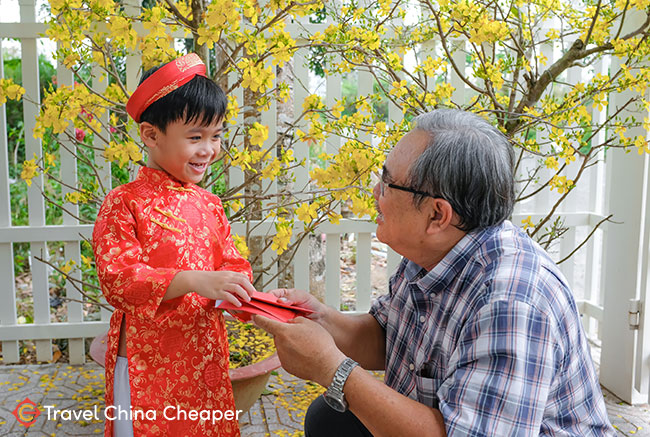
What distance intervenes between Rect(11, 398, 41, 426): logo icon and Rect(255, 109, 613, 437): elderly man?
1766 millimetres

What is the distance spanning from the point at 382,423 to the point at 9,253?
2716mm

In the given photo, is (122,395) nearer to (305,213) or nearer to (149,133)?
(149,133)

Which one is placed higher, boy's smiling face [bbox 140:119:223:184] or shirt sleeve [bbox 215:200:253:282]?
boy's smiling face [bbox 140:119:223:184]

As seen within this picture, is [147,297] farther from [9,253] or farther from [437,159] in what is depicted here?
[9,253]

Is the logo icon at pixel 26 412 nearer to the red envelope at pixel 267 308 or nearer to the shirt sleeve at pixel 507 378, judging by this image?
the red envelope at pixel 267 308

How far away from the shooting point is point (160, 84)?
1817 mm

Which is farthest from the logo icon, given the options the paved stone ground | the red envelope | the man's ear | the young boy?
the man's ear

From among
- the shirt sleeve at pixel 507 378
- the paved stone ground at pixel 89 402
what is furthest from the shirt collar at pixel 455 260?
the paved stone ground at pixel 89 402

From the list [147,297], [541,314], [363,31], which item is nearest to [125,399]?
[147,297]

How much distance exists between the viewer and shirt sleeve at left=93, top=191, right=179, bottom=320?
166 centimetres

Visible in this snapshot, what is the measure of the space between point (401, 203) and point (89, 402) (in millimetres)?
2151

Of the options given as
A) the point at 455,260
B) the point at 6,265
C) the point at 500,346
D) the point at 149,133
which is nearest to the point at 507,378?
the point at 500,346

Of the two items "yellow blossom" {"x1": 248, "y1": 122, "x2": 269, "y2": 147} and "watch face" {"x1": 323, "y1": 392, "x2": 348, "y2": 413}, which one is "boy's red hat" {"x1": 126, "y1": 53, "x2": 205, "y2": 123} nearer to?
"yellow blossom" {"x1": 248, "y1": 122, "x2": 269, "y2": 147}

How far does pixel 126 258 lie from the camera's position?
1.68 meters
